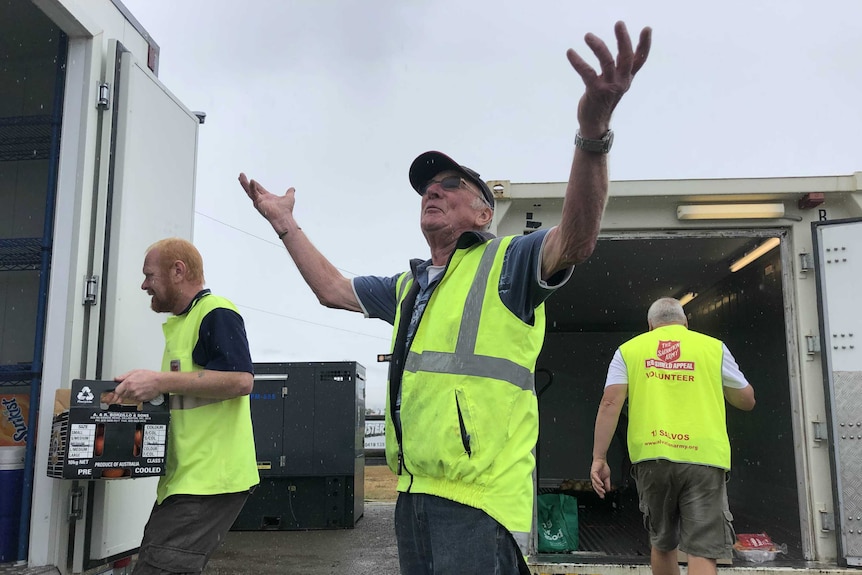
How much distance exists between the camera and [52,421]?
9.64 feet

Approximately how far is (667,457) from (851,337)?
1351 millimetres

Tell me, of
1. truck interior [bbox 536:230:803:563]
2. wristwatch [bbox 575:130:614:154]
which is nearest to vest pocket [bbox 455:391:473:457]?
wristwatch [bbox 575:130:614:154]

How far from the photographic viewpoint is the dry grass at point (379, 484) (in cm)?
1239

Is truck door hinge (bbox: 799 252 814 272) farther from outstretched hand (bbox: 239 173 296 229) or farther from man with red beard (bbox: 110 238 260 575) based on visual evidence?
man with red beard (bbox: 110 238 260 575)

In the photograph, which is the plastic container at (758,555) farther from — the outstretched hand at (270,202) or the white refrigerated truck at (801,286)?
the outstretched hand at (270,202)

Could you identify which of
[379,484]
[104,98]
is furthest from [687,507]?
[379,484]

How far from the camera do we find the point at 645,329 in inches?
434

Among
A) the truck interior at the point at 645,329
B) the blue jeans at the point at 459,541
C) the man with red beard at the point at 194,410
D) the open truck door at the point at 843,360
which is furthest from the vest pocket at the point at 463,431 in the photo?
the open truck door at the point at 843,360

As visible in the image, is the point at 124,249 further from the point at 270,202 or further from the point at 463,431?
the point at 463,431

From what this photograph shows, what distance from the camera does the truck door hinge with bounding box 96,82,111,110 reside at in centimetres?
323

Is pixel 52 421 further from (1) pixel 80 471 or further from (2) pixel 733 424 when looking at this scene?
(2) pixel 733 424

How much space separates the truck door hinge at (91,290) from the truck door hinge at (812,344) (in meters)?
3.91

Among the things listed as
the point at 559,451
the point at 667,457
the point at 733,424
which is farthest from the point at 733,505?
the point at 667,457

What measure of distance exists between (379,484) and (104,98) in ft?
38.7
